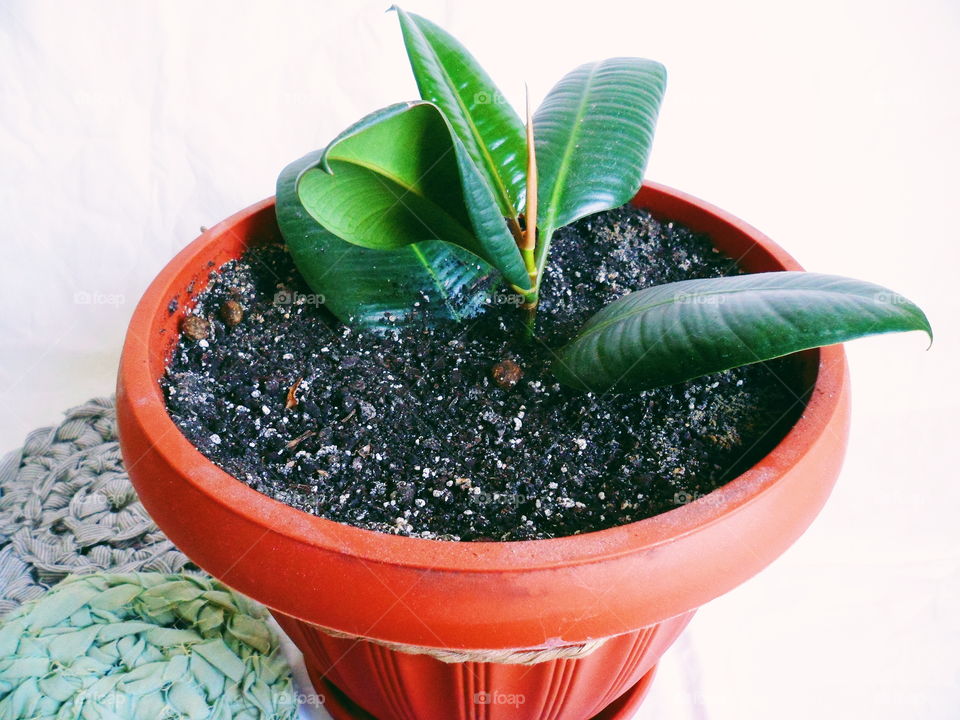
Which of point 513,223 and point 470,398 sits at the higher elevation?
point 513,223

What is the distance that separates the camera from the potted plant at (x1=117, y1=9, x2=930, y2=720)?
67cm

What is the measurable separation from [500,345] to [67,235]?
910 mm

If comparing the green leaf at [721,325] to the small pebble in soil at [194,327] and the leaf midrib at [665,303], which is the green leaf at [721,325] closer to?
the leaf midrib at [665,303]

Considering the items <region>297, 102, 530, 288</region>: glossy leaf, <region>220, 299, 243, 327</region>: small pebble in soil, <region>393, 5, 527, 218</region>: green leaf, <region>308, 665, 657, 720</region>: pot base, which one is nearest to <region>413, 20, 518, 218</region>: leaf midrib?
<region>393, 5, 527, 218</region>: green leaf

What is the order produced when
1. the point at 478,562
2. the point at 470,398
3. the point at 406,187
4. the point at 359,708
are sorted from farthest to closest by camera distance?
the point at 359,708 → the point at 470,398 → the point at 406,187 → the point at 478,562

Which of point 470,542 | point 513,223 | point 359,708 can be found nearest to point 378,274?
point 513,223

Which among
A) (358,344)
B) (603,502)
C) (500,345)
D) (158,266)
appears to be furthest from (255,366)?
(158,266)

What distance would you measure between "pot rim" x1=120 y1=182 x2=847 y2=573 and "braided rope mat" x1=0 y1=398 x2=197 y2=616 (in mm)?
410

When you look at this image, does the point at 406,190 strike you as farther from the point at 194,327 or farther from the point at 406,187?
the point at 194,327

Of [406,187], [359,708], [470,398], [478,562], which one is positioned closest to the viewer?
[478,562]

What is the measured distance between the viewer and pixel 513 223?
942 mm

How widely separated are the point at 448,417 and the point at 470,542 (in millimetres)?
211

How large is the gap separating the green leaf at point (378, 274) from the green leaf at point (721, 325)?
7.2 inches

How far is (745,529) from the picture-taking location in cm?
71
